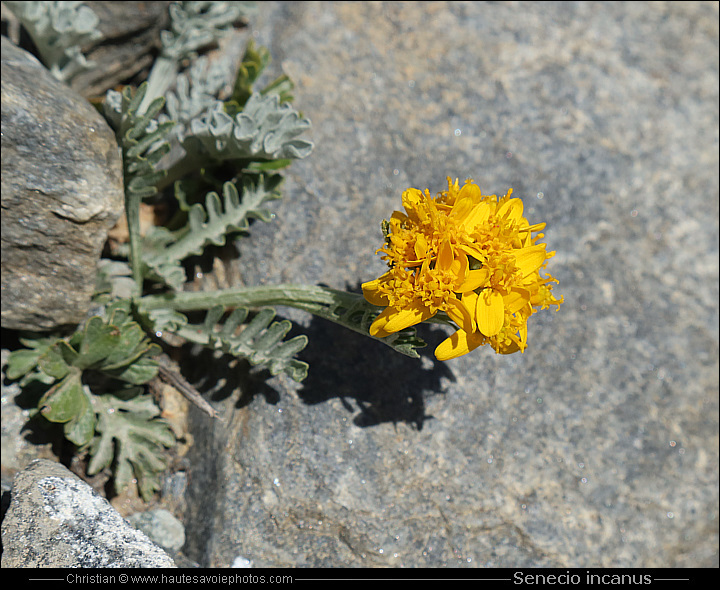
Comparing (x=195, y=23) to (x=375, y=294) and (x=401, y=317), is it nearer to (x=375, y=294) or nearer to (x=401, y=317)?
(x=375, y=294)

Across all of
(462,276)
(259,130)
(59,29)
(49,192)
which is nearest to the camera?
(462,276)

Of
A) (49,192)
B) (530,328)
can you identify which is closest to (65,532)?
(49,192)

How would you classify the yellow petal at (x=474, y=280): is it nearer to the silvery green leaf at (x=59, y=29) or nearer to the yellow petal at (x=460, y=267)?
the yellow petal at (x=460, y=267)

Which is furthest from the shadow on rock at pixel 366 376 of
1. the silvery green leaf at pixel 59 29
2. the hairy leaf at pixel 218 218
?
the silvery green leaf at pixel 59 29

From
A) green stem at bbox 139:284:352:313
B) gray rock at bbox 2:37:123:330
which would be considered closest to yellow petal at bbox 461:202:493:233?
green stem at bbox 139:284:352:313
